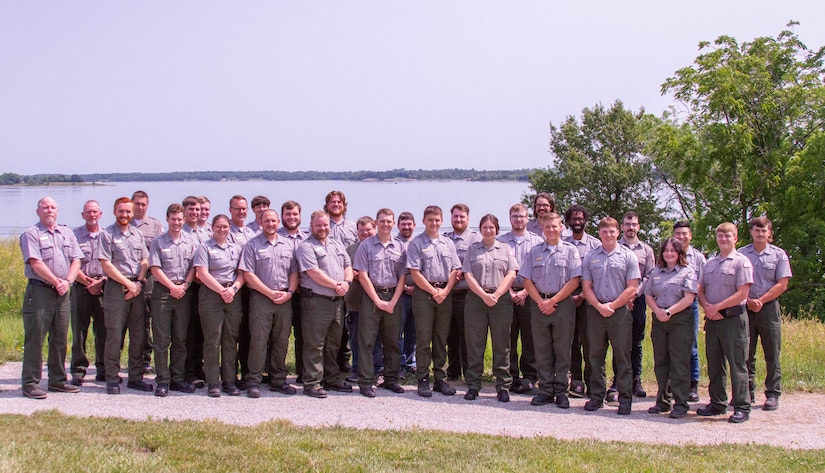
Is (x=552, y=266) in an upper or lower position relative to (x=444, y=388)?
upper

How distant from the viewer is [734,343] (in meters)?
7.48

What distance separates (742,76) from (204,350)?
746 inches

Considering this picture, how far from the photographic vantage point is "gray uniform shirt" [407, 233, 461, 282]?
823 centimetres

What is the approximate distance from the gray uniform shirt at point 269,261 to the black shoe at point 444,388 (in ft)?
6.36

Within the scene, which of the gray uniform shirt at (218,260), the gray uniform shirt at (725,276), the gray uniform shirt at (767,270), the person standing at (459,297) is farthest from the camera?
the person standing at (459,297)

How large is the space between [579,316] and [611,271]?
0.78 metres

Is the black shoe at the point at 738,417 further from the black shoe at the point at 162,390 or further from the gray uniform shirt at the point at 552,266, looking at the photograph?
the black shoe at the point at 162,390

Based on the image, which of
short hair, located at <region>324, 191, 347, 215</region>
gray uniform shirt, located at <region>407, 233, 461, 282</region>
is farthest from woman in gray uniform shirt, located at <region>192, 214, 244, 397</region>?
A: gray uniform shirt, located at <region>407, 233, 461, 282</region>

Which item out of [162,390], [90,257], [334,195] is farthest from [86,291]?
[334,195]

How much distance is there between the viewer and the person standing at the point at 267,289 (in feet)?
26.2

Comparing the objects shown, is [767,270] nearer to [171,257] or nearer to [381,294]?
[381,294]

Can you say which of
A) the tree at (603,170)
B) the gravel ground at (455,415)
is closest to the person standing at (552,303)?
the gravel ground at (455,415)

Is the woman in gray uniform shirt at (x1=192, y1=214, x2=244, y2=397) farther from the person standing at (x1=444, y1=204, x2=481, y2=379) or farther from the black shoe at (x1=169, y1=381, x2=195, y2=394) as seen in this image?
the person standing at (x1=444, y1=204, x2=481, y2=379)

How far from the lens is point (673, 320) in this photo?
7.64 m
